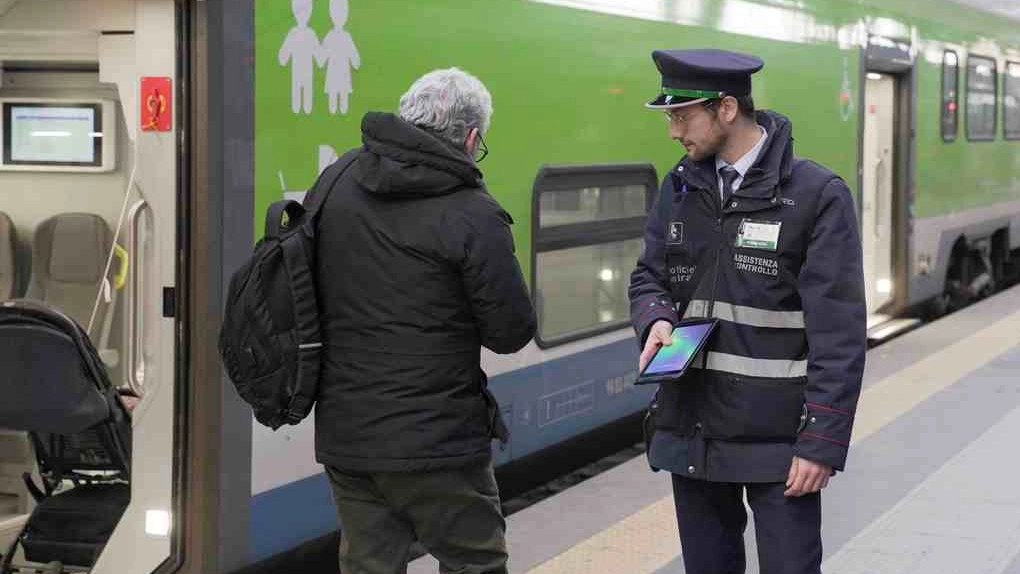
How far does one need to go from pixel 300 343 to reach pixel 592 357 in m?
3.15

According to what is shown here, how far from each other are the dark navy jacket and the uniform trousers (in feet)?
0.25

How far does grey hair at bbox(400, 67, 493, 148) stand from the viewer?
2994mm

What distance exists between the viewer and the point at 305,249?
299cm

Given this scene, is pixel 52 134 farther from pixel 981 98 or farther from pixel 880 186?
pixel 981 98

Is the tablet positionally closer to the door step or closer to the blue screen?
the blue screen

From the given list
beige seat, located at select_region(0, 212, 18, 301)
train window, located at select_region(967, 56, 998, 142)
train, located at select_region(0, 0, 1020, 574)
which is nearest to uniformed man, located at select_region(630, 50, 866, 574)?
train, located at select_region(0, 0, 1020, 574)

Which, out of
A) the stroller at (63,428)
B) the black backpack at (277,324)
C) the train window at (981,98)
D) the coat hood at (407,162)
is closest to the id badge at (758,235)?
the coat hood at (407,162)

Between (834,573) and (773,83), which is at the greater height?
(773,83)

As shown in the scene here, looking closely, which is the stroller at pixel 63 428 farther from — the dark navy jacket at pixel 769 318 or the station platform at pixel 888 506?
the dark navy jacket at pixel 769 318

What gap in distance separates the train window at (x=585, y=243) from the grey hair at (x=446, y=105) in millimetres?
2373

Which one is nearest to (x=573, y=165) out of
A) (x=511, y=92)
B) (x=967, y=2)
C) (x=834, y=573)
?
(x=511, y=92)

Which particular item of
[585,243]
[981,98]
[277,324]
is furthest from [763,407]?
[981,98]

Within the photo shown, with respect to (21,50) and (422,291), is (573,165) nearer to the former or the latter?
(21,50)

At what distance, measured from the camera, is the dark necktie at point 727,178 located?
3.09 metres
